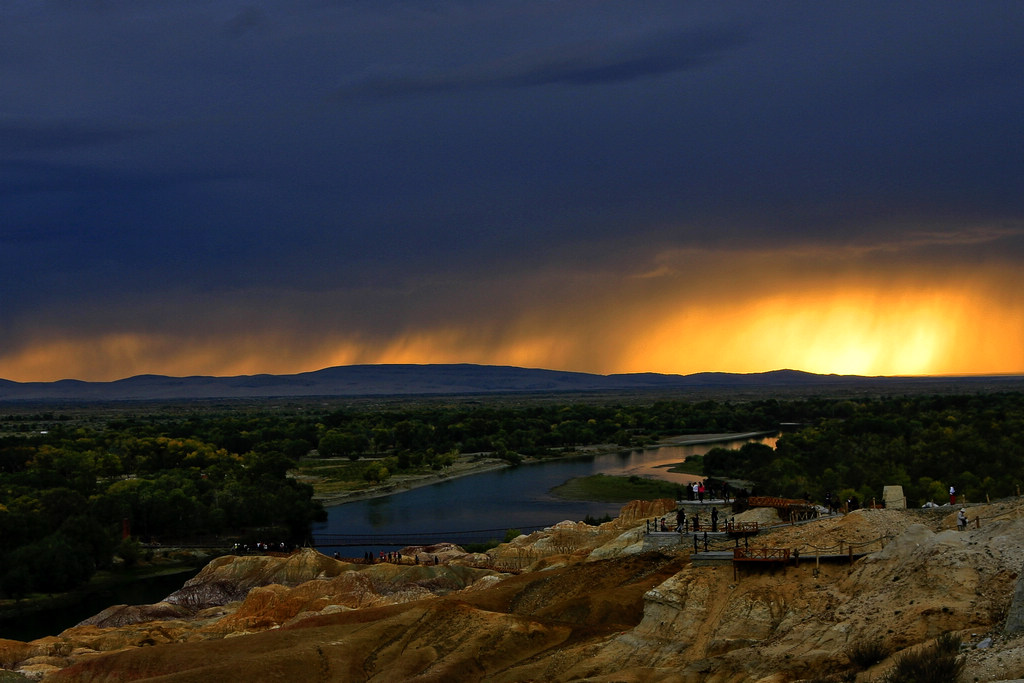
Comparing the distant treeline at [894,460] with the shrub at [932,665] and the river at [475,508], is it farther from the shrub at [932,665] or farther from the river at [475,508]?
the shrub at [932,665]

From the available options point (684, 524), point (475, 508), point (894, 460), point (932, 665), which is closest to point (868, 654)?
point (932, 665)

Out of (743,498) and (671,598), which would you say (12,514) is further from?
(671,598)

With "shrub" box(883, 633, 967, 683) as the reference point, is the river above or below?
below

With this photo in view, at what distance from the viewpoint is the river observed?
3971 inches

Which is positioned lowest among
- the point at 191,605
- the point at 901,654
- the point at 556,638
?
the point at 191,605

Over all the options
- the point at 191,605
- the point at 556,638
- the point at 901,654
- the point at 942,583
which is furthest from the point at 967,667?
the point at 191,605

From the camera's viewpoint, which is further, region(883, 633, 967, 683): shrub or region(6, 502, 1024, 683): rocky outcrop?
region(6, 502, 1024, 683): rocky outcrop

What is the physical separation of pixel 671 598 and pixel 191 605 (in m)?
45.7

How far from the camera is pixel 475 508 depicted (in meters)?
119

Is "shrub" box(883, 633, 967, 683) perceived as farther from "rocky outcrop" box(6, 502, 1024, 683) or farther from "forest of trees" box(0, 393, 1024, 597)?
"forest of trees" box(0, 393, 1024, 597)

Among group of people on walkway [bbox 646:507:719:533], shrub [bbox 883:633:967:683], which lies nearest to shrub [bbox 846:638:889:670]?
shrub [bbox 883:633:967:683]

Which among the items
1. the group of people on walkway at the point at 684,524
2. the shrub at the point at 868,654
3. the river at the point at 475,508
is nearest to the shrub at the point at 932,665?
the shrub at the point at 868,654

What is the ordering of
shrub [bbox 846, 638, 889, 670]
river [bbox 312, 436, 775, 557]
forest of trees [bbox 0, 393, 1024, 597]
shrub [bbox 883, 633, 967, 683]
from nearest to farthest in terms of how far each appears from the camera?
shrub [bbox 883, 633, 967, 683] < shrub [bbox 846, 638, 889, 670] < forest of trees [bbox 0, 393, 1024, 597] < river [bbox 312, 436, 775, 557]

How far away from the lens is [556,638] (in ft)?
123
